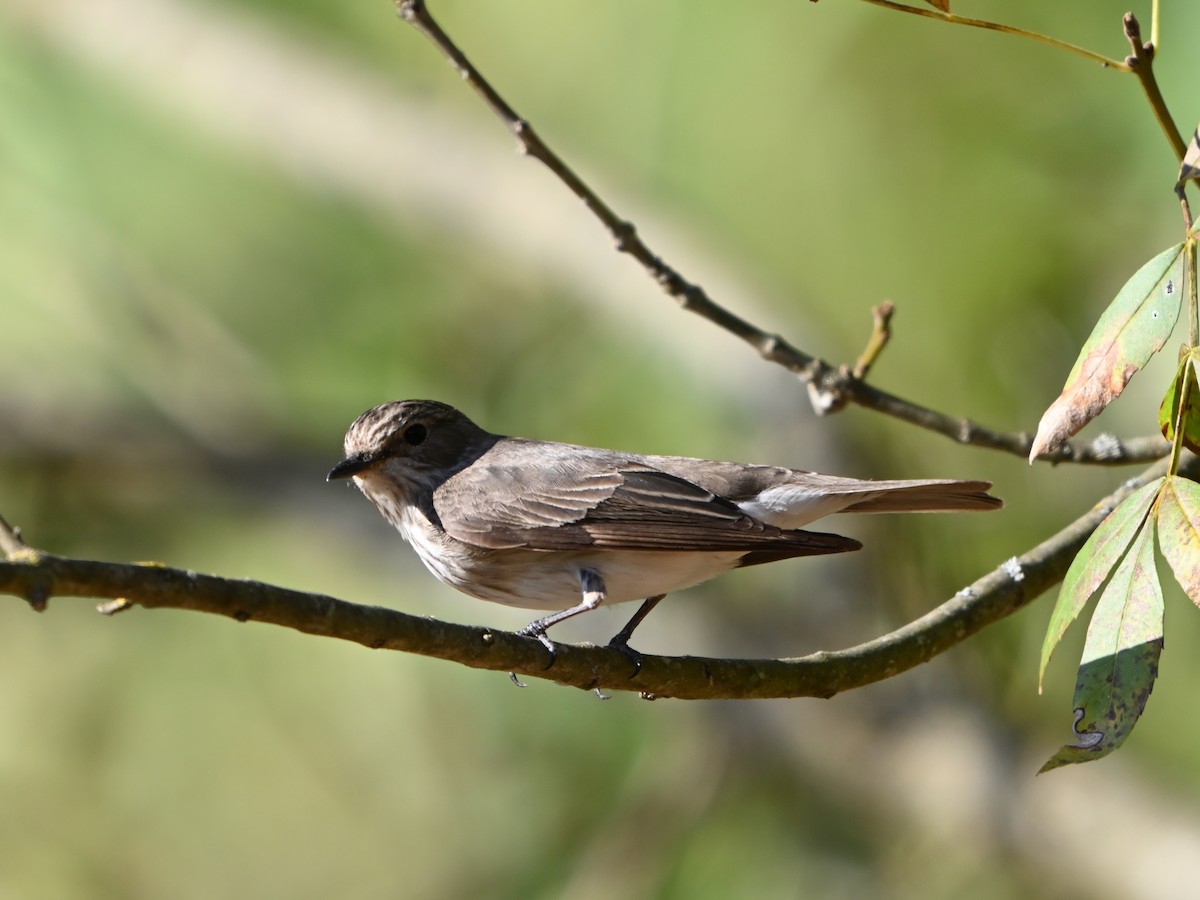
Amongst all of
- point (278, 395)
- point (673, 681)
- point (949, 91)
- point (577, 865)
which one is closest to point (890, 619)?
point (577, 865)

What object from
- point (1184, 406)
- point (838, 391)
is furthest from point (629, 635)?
point (1184, 406)

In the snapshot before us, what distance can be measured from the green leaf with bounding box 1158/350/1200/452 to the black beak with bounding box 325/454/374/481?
2417 millimetres

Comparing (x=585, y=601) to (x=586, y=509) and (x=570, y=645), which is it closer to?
(x=586, y=509)

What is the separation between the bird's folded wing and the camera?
3510mm

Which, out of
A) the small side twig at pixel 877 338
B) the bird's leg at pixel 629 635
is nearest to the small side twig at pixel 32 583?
the bird's leg at pixel 629 635

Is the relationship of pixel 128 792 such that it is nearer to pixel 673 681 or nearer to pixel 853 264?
pixel 853 264

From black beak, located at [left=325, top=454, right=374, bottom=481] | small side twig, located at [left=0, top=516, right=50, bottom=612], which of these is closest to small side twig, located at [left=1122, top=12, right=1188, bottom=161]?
small side twig, located at [left=0, top=516, right=50, bottom=612]

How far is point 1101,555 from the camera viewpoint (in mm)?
2139

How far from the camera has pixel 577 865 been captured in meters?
7.00

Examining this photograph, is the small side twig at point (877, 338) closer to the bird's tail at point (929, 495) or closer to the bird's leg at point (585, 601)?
the bird's tail at point (929, 495)

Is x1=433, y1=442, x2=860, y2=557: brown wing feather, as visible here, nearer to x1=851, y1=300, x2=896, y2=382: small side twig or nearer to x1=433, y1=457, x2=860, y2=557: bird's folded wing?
x1=433, y1=457, x2=860, y2=557: bird's folded wing

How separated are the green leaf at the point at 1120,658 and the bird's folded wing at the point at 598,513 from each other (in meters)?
1.34

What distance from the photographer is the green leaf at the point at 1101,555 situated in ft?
6.93

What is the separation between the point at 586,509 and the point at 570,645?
3.64 ft
